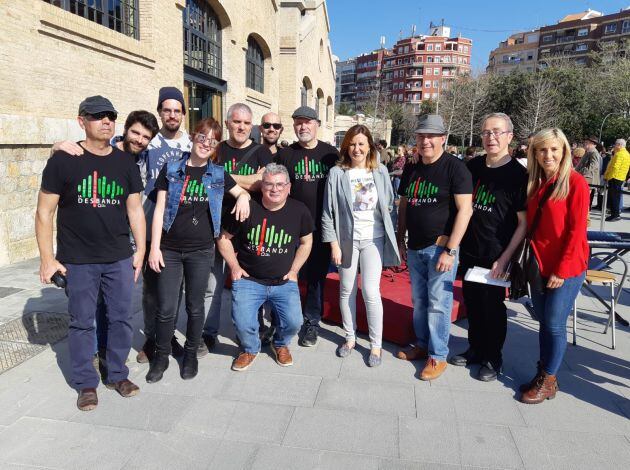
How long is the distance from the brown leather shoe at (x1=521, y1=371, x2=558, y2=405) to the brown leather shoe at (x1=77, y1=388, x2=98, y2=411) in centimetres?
296

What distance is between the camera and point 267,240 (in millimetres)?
3512

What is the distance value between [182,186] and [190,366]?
4.58 ft

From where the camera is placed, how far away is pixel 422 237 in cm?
339

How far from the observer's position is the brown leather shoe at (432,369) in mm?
3477

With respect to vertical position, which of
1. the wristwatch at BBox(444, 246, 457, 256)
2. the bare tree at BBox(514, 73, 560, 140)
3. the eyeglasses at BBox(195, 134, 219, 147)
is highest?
the bare tree at BBox(514, 73, 560, 140)

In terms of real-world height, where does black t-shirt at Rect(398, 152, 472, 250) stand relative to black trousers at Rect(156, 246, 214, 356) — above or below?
above

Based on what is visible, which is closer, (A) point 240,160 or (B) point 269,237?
(B) point 269,237

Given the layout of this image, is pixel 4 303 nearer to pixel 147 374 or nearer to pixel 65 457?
pixel 147 374

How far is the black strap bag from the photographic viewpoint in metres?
3.03

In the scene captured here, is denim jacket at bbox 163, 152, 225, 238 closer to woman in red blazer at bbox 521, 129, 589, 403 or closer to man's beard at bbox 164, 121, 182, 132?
man's beard at bbox 164, 121, 182, 132

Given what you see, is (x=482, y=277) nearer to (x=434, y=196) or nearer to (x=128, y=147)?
(x=434, y=196)

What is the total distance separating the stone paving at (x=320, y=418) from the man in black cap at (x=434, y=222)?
48cm

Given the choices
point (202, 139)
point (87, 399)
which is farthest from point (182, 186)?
point (87, 399)

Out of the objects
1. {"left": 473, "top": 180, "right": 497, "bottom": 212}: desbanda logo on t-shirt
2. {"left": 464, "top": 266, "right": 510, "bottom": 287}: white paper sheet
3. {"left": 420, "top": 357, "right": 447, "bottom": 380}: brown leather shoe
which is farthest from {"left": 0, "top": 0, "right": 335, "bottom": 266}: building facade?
{"left": 464, "top": 266, "right": 510, "bottom": 287}: white paper sheet
